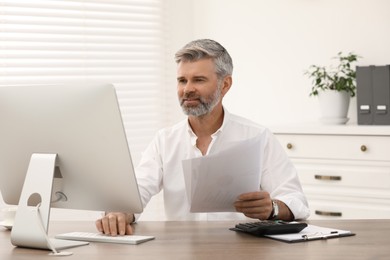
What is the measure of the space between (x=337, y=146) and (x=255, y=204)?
179cm

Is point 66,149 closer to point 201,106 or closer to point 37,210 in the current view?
point 37,210

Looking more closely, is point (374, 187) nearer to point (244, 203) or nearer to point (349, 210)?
point (349, 210)

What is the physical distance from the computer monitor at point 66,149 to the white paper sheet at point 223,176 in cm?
23

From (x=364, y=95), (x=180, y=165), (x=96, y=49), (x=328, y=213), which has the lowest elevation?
(x=328, y=213)

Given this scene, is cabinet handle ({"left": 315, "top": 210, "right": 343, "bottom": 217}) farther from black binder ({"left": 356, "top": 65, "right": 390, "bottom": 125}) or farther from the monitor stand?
the monitor stand

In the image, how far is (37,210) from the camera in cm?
240

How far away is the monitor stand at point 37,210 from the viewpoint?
240 cm

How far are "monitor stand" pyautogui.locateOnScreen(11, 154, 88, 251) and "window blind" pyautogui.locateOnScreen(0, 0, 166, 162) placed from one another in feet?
7.75

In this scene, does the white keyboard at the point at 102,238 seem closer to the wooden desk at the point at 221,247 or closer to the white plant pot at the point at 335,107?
the wooden desk at the point at 221,247

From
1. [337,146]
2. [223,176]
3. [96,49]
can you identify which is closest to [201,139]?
[223,176]

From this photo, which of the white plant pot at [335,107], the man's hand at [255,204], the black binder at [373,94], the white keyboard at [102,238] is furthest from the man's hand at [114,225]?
the white plant pot at [335,107]

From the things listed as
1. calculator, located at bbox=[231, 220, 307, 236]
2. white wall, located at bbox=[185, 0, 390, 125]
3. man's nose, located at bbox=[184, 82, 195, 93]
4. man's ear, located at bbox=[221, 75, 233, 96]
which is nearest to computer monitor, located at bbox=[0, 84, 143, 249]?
calculator, located at bbox=[231, 220, 307, 236]

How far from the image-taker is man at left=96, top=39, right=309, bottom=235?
3.11 meters

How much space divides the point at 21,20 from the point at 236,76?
1.57 metres
